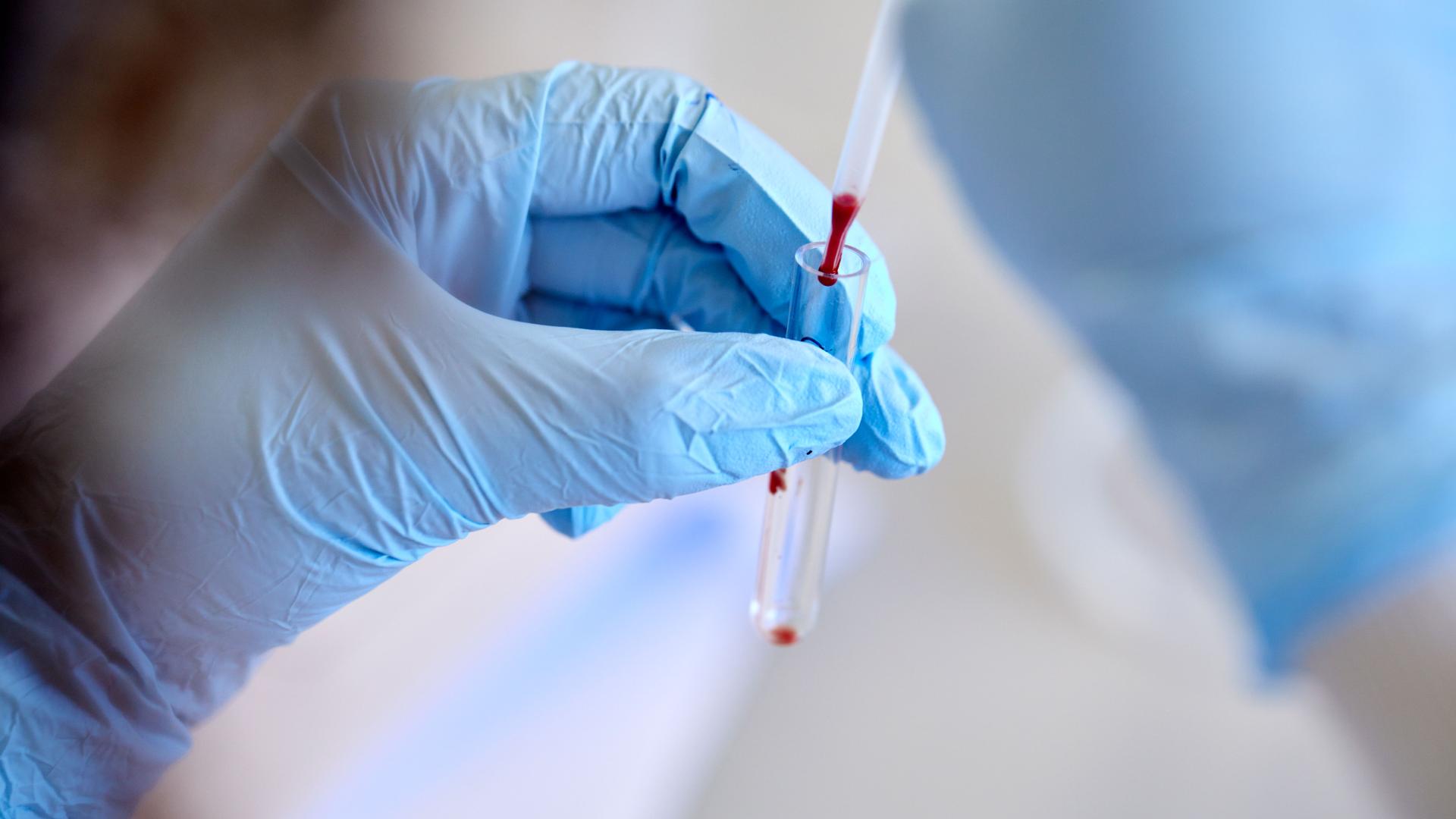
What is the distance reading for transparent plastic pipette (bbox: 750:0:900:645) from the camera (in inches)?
26.2

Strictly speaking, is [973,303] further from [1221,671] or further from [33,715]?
[33,715]

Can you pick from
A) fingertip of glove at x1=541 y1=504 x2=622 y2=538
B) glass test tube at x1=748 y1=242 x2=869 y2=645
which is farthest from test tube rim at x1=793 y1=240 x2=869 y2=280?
fingertip of glove at x1=541 y1=504 x2=622 y2=538

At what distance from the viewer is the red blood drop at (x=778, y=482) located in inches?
34.8

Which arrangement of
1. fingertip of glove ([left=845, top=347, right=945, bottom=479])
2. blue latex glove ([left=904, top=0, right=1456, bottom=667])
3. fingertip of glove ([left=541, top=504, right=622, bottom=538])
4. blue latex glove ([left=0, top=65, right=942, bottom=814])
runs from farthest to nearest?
fingertip of glove ([left=541, top=504, right=622, bottom=538]) → fingertip of glove ([left=845, top=347, right=945, bottom=479]) → blue latex glove ([left=0, top=65, right=942, bottom=814]) → blue latex glove ([left=904, top=0, right=1456, bottom=667])

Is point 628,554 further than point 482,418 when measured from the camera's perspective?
Yes

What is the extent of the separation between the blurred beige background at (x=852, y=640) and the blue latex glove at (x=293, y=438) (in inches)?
5.2

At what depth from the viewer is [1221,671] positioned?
1.14 metres

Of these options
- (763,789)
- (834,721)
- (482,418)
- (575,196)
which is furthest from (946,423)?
(482,418)

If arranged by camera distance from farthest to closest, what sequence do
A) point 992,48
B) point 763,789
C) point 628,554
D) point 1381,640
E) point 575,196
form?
point 628,554, point 763,789, point 575,196, point 992,48, point 1381,640

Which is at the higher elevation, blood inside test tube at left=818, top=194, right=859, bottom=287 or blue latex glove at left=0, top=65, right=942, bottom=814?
blood inside test tube at left=818, top=194, right=859, bottom=287

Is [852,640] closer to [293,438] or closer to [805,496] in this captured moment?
[805,496]

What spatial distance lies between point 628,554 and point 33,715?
0.67 metres

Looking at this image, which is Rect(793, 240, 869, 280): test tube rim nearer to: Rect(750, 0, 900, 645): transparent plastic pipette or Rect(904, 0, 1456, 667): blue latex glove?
Rect(750, 0, 900, 645): transparent plastic pipette

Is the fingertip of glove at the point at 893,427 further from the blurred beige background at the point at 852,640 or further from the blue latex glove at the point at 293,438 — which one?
the blurred beige background at the point at 852,640
